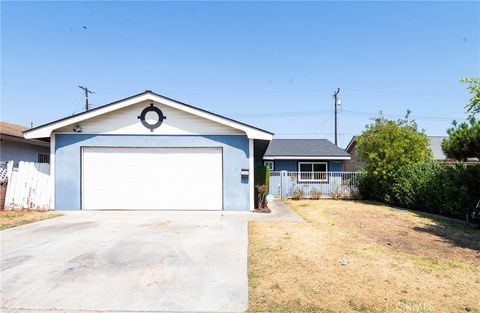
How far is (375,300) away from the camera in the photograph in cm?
416

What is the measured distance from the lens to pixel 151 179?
12172 millimetres

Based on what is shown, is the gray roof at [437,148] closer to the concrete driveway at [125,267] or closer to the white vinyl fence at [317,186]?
the white vinyl fence at [317,186]

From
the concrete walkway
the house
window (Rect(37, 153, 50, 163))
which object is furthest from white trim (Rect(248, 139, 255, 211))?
window (Rect(37, 153, 50, 163))

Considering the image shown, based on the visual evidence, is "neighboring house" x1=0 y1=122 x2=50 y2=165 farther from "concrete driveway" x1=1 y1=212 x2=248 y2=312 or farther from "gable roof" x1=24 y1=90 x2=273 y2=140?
"concrete driveway" x1=1 y1=212 x2=248 y2=312

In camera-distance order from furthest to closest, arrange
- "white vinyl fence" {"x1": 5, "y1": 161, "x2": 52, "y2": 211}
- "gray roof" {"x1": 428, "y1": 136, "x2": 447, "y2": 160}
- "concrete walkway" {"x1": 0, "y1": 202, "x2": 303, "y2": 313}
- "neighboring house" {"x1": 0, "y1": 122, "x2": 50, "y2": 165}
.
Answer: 1. "gray roof" {"x1": 428, "y1": 136, "x2": 447, "y2": 160}
2. "neighboring house" {"x1": 0, "y1": 122, "x2": 50, "y2": 165}
3. "white vinyl fence" {"x1": 5, "y1": 161, "x2": 52, "y2": 211}
4. "concrete walkway" {"x1": 0, "y1": 202, "x2": 303, "y2": 313}

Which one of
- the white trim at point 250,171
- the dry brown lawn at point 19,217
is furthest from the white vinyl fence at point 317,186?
the dry brown lawn at point 19,217

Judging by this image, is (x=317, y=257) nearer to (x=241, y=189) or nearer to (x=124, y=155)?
(x=241, y=189)

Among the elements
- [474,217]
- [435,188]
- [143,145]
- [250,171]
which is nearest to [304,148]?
[435,188]

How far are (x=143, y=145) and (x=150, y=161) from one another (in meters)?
0.61

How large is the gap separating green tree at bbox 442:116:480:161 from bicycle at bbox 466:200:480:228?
512 cm

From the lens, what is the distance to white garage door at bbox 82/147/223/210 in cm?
1216

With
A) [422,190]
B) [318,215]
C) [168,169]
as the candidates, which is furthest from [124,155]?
[422,190]

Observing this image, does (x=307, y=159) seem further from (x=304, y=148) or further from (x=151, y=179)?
(x=151, y=179)

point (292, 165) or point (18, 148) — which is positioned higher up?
point (18, 148)
